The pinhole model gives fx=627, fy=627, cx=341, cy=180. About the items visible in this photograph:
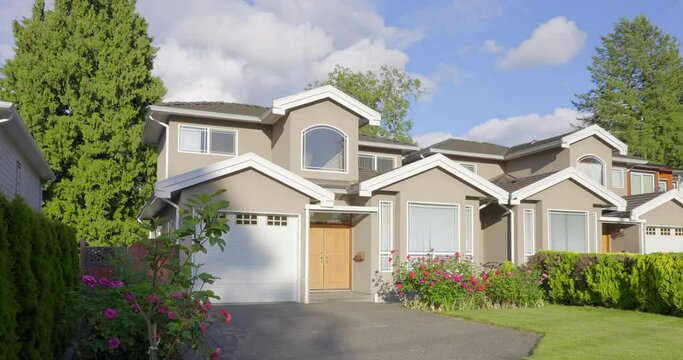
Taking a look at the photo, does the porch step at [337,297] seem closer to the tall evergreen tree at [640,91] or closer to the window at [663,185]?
the window at [663,185]

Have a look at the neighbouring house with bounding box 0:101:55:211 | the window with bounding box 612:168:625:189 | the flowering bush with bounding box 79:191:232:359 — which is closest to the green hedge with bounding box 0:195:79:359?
the flowering bush with bounding box 79:191:232:359

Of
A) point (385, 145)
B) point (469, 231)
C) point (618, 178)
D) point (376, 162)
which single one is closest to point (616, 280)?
point (469, 231)

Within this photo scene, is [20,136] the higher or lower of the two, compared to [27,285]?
higher

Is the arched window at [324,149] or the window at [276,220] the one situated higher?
the arched window at [324,149]

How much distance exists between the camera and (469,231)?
19.0 m

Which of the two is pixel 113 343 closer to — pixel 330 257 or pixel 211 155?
pixel 330 257

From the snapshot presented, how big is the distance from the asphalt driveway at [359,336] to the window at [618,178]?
15.7m

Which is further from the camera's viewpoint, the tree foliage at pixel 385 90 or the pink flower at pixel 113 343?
the tree foliage at pixel 385 90

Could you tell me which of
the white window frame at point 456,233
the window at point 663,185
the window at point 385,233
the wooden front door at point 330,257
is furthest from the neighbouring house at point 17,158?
the window at point 663,185

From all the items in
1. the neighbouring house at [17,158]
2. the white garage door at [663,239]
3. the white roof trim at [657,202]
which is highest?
the neighbouring house at [17,158]

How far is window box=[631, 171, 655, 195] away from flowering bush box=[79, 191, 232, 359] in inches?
1001

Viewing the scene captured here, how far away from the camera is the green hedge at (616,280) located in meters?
14.4

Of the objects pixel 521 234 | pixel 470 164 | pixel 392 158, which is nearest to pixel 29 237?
pixel 521 234

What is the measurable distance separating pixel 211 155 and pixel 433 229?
284 inches
